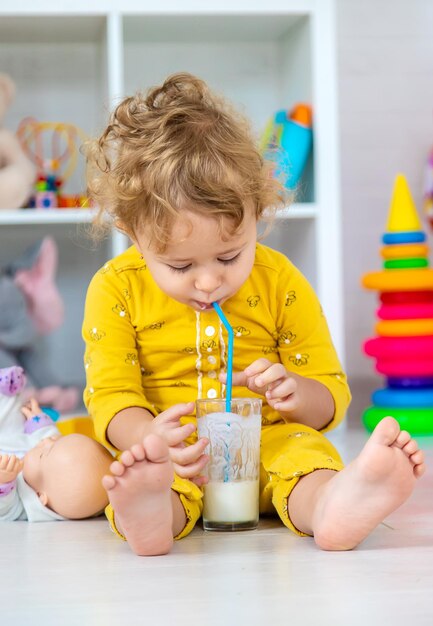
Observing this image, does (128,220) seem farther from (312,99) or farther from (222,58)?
(222,58)

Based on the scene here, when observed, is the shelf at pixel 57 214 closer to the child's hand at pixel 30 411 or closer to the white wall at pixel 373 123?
the white wall at pixel 373 123

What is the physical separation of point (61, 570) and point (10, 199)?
131 cm

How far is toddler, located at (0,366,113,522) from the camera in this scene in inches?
45.3

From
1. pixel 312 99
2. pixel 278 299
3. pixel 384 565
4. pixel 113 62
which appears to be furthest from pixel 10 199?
pixel 384 565

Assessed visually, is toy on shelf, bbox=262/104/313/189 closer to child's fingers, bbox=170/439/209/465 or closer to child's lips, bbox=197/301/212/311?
child's lips, bbox=197/301/212/311

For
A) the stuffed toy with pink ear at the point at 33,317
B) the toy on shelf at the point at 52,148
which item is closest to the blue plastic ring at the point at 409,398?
the stuffed toy with pink ear at the point at 33,317

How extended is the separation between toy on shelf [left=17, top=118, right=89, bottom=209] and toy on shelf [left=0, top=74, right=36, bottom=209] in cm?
5

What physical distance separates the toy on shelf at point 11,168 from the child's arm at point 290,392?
1.09 metres

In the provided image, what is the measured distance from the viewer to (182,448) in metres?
1.04

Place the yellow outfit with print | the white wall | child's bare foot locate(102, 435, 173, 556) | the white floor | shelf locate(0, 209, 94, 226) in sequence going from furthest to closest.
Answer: the white wall, shelf locate(0, 209, 94, 226), the yellow outfit with print, child's bare foot locate(102, 435, 173, 556), the white floor

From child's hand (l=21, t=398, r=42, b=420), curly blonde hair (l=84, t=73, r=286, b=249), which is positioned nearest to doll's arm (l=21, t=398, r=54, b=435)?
child's hand (l=21, t=398, r=42, b=420)

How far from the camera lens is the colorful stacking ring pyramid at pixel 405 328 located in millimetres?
1952

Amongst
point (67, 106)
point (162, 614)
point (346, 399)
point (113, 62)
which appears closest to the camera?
point (162, 614)

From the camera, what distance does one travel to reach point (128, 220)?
113 cm
